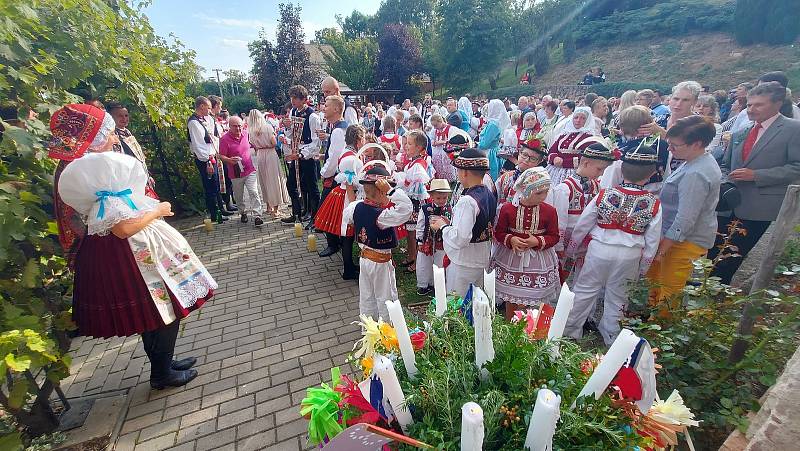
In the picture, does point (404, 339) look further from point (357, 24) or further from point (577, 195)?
point (357, 24)

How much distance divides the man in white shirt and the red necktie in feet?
26.5

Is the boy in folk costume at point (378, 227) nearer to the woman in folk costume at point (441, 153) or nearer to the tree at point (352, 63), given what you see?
the woman in folk costume at point (441, 153)

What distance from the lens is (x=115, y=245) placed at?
2.56 m

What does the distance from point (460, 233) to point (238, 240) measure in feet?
16.5

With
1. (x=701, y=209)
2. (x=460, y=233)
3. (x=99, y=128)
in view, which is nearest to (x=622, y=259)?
(x=701, y=209)

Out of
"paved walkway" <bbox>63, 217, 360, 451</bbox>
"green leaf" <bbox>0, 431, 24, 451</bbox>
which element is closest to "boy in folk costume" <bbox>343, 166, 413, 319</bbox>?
"paved walkway" <bbox>63, 217, 360, 451</bbox>

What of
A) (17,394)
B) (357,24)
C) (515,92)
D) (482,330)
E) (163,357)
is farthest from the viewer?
(357,24)

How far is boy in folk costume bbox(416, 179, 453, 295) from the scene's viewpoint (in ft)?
12.8

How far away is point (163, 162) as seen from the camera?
24.3ft

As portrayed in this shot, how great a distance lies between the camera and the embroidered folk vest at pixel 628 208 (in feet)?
10.2

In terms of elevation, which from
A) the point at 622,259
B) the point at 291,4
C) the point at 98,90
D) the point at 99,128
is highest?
the point at 291,4

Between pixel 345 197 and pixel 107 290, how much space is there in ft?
9.93

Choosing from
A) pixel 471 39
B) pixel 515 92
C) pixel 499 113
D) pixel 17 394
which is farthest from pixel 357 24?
pixel 17 394

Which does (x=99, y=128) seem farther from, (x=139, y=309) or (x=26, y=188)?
(x=139, y=309)
